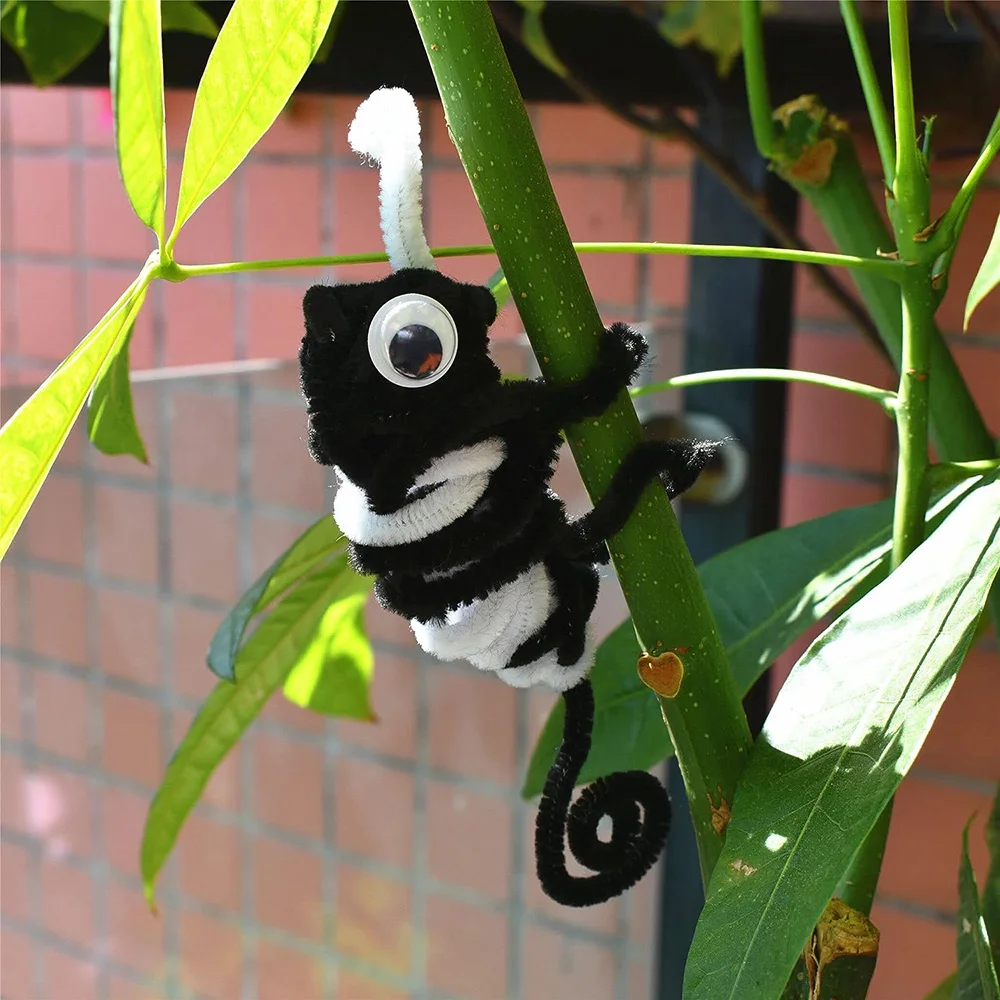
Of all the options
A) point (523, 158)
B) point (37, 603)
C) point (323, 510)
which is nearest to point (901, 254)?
point (523, 158)

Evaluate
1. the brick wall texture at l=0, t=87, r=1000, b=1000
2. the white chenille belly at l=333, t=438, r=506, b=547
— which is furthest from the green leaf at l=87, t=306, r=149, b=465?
the brick wall texture at l=0, t=87, r=1000, b=1000

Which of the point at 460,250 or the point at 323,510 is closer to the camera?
the point at 460,250

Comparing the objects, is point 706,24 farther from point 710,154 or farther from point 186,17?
point 186,17

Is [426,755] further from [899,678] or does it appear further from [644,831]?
[899,678]

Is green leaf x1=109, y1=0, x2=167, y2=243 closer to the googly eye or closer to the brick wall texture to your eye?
the googly eye

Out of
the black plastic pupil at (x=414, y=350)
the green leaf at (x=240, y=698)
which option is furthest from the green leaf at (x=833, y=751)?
the green leaf at (x=240, y=698)

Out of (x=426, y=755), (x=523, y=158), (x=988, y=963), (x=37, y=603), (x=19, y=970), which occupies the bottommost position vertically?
(x=19, y=970)
